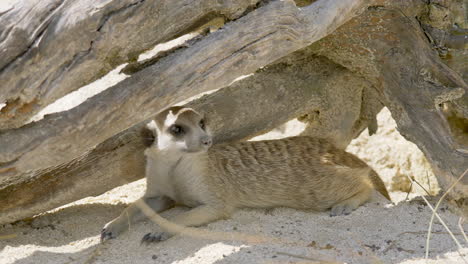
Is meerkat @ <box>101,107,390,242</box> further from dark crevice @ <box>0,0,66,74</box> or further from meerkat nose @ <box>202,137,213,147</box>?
dark crevice @ <box>0,0,66,74</box>

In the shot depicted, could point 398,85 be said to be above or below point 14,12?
below

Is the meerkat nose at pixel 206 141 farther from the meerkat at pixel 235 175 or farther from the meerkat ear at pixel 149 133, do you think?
the meerkat ear at pixel 149 133

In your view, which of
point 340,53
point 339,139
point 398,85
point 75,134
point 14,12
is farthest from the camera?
point 339,139

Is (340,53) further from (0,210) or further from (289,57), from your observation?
(0,210)

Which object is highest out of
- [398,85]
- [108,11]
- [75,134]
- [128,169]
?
[108,11]

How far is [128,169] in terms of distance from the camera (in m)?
2.66

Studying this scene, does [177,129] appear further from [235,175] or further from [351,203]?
[351,203]

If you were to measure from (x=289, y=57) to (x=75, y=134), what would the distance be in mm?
1304

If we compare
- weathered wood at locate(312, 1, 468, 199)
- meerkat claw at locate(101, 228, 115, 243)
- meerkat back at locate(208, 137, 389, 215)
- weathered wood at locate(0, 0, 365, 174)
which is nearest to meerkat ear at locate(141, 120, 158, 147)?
meerkat back at locate(208, 137, 389, 215)

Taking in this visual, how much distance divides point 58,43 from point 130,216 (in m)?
0.98

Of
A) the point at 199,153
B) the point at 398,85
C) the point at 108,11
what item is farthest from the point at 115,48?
the point at 398,85

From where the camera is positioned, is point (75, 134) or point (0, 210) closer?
point (75, 134)

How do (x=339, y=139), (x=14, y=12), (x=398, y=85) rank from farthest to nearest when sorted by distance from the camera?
(x=339, y=139), (x=398, y=85), (x=14, y=12)

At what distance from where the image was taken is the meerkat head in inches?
97.0
